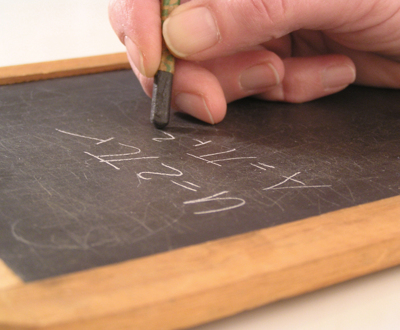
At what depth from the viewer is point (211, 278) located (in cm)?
32

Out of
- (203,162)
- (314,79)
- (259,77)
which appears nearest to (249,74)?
(259,77)

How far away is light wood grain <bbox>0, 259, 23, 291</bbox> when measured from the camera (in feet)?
1.01

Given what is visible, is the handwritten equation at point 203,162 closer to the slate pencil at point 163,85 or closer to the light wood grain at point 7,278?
the slate pencil at point 163,85

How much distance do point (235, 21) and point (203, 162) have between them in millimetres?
220

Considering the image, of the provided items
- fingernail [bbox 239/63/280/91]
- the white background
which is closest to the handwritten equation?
the white background

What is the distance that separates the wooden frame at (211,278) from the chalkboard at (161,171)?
0.02m

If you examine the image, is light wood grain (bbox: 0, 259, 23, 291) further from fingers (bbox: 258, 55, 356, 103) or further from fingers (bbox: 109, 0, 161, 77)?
fingers (bbox: 258, 55, 356, 103)

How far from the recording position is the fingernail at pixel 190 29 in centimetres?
62

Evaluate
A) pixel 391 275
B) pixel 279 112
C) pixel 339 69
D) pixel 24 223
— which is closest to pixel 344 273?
pixel 391 275

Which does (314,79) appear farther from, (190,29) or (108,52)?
(108,52)

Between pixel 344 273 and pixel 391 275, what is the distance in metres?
0.06

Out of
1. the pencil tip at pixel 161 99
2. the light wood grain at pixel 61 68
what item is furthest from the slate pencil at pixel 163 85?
the light wood grain at pixel 61 68

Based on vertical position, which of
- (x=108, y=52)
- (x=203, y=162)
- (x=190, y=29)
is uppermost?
(x=190, y=29)

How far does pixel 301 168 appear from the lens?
51cm
